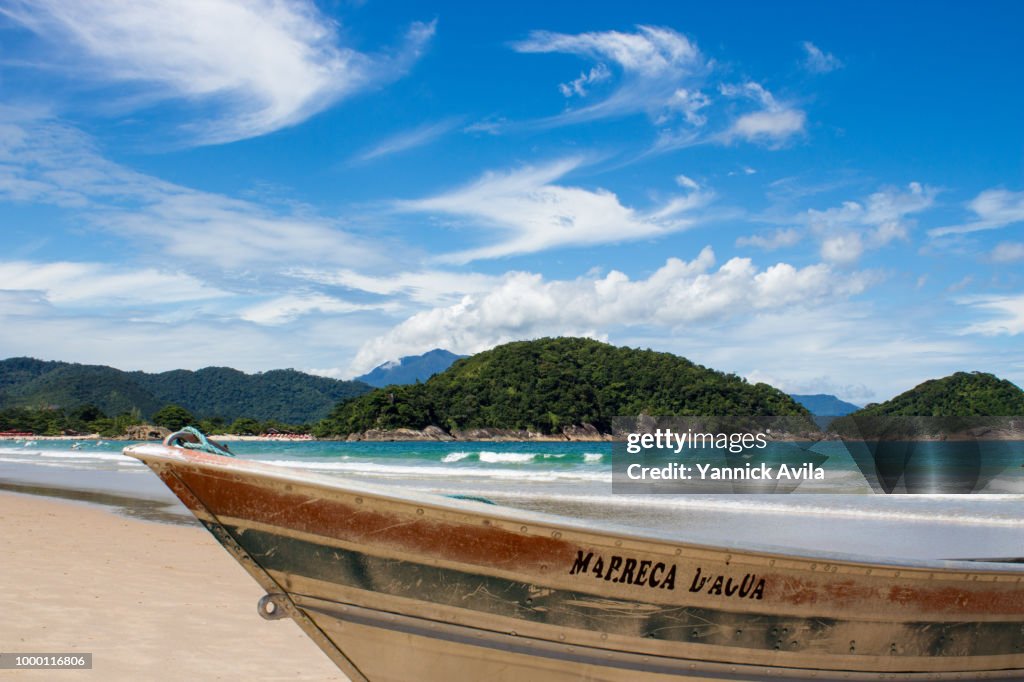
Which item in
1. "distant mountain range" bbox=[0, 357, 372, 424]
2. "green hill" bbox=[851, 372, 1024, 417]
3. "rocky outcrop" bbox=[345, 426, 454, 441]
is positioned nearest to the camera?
"green hill" bbox=[851, 372, 1024, 417]

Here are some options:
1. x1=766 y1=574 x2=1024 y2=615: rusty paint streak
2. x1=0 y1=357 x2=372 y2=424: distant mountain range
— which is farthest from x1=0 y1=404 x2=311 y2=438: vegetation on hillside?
x1=766 y1=574 x2=1024 y2=615: rusty paint streak

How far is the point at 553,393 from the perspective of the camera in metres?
80.4

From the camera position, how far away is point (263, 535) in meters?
3.23

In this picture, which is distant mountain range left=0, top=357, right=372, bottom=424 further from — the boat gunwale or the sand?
the boat gunwale

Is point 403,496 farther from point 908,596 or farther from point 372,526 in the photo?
point 908,596

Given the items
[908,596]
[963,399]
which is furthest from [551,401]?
[908,596]

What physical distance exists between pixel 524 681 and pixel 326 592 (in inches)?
37.5

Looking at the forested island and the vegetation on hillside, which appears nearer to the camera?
the forested island

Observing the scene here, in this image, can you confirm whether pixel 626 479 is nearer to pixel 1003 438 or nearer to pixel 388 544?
pixel 388 544

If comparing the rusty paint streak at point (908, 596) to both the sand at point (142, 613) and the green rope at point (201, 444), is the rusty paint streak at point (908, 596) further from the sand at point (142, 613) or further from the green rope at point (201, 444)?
the sand at point (142, 613)

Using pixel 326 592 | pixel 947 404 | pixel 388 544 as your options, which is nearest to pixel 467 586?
pixel 388 544

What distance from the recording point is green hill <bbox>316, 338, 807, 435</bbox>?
244ft

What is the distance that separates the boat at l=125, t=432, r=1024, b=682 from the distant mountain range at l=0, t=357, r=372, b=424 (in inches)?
4773

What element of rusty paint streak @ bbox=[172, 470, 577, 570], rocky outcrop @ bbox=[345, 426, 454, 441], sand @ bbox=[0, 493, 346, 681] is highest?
rusty paint streak @ bbox=[172, 470, 577, 570]
